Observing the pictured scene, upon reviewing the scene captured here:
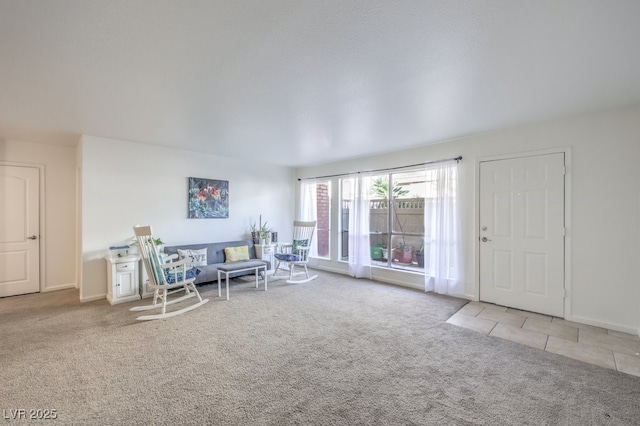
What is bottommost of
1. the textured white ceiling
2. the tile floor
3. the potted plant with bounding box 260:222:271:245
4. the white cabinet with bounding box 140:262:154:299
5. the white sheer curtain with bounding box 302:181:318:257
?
the tile floor

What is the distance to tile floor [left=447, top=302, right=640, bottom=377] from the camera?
2.47 m

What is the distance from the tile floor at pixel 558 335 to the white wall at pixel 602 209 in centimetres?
28

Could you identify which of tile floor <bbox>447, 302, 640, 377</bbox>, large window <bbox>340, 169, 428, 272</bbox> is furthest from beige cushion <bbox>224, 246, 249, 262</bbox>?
tile floor <bbox>447, 302, 640, 377</bbox>

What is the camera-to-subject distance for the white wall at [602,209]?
295 cm

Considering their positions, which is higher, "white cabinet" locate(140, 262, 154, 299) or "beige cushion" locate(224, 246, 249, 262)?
"beige cushion" locate(224, 246, 249, 262)

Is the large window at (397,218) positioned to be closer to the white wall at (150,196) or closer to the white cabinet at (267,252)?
the white cabinet at (267,252)

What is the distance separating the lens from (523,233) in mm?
3641

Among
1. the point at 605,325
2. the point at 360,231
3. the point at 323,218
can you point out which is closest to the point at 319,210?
the point at 323,218

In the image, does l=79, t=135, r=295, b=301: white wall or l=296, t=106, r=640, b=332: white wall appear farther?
l=79, t=135, r=295, b=301: white wall

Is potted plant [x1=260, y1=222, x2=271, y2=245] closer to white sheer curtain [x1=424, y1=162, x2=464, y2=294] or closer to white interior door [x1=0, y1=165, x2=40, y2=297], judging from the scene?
white sheer curtain [x1=424, y1=162, x2=464, y2=294]

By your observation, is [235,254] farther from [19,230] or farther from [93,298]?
[19,230]

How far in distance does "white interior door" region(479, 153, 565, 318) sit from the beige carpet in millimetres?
1091

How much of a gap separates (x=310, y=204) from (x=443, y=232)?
3.02m

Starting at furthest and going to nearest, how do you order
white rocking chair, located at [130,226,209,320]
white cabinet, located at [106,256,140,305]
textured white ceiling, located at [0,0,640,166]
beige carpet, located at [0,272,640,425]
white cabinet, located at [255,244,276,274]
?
white cabinet, located at [255,244,276,274], white cabinet, located at [106,256,140,305], white rocking chair, located at [130,226,209,320], beige carpet, located at [0,272,640,425], textured white ceiling, located at [0,0,640,166]
